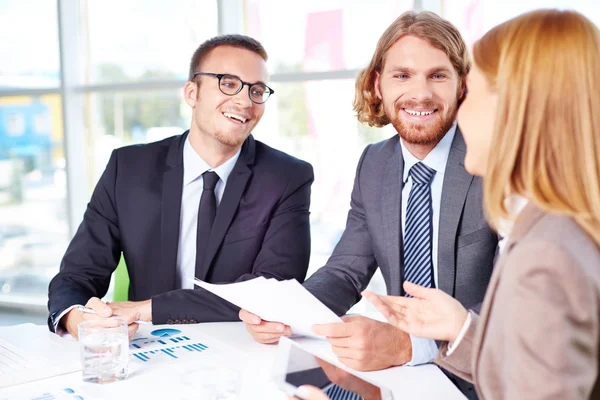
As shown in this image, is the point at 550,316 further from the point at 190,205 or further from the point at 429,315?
the point at 190,205

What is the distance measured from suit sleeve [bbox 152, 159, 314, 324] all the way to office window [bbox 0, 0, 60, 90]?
11.1ft

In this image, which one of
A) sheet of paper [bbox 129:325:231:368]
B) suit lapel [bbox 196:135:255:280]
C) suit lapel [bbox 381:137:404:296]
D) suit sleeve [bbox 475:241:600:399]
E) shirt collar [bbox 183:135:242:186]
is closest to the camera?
suit sleeve [bbox 475:241:600:399]

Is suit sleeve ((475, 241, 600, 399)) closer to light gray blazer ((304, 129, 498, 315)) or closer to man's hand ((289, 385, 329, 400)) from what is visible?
man's hand ((289, 385, 329, 400))

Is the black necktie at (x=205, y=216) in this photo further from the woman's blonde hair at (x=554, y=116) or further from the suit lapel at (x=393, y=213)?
the woman's blonde hair at (x=554, y=116)

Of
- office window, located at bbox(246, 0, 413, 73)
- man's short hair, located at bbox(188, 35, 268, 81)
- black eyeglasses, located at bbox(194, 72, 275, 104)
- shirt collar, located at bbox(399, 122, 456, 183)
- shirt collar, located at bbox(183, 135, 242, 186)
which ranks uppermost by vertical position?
office window, located at bbox(246, 0, 413, 73)

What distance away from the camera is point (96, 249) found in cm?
246

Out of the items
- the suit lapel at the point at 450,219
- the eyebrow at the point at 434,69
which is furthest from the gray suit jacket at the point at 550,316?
the eyebrow at the point at 434,69

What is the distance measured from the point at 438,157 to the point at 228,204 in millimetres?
811

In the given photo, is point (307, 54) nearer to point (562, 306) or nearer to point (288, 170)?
point (288, 170)

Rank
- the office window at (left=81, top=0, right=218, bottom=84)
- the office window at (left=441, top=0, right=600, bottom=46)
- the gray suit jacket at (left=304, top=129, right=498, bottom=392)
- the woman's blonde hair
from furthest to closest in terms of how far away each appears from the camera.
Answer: the office window at (left=81, top=0, right=218, bottom=84), the office window at (left=441, top=0, right=600, bottom=46), the gray suit jacket at (left=304, top=129, right=498, bottom=392), the woman's blonde hair

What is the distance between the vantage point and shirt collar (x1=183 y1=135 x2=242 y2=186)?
2.55m

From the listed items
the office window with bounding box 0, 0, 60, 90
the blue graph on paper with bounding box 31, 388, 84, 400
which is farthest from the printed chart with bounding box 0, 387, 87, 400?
the office window with bounding box 0, 0, 60, 90

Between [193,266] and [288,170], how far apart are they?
549mm

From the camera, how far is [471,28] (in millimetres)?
3840
